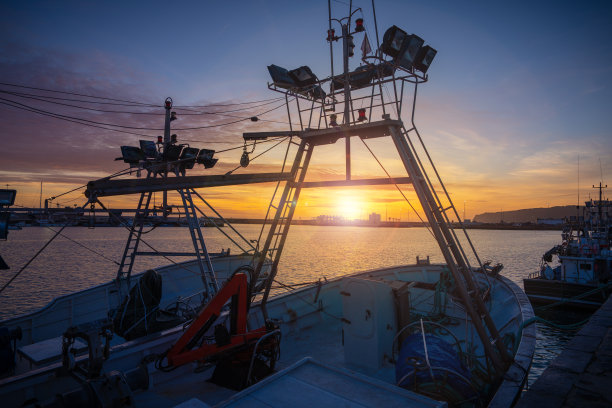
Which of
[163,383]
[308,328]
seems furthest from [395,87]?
[163,383]

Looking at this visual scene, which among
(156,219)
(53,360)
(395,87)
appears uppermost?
(395,87)

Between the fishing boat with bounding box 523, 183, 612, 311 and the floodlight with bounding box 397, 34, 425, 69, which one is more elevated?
the floodlight with bounding box 397, 34, 425, 69

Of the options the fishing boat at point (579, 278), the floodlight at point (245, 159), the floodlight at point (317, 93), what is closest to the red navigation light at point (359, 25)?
the floodlight at point (317, 93)

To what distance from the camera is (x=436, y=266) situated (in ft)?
53.5

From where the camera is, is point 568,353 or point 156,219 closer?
point 568,353

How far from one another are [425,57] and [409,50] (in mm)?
534

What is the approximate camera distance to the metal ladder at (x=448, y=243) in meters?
7.06

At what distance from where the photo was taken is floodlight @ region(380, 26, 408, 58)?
308 inches

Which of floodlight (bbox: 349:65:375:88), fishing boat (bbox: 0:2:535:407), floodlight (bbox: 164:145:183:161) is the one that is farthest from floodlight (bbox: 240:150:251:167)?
floodlight (bbox: 164:145:183:161)

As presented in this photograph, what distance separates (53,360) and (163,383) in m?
2.33

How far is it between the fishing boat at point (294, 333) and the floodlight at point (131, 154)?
0.12 ft

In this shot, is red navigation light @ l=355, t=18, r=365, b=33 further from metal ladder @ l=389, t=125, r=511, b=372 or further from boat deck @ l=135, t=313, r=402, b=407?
boat deck @ l=135, t=313, r=402, b=407

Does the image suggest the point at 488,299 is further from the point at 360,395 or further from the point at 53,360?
the point at 53,360

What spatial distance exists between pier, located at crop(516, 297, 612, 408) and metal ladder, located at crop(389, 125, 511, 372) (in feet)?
4.55
